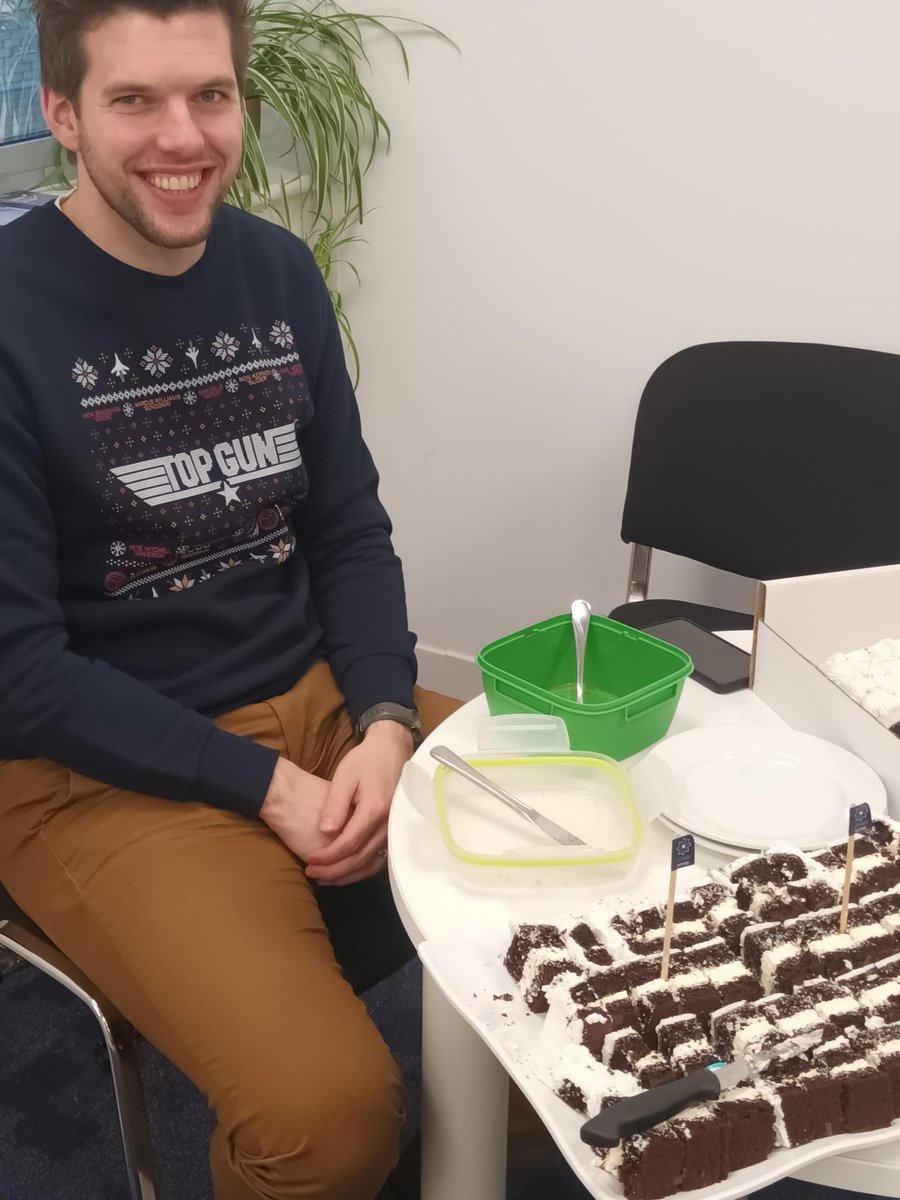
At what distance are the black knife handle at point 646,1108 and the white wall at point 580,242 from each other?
1604mm

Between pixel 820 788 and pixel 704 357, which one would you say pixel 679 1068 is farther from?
pixel 704 357

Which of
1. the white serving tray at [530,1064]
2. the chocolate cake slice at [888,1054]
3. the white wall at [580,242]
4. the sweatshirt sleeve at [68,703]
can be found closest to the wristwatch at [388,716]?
the sweatshirt sleeve at [68,703]

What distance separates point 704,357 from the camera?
200 centimetres

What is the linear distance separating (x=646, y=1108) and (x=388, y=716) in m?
0.77

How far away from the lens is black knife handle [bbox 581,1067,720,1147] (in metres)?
0.80

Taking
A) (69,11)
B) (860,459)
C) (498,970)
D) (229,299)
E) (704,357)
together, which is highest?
(69,11)

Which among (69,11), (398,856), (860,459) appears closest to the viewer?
(398,856)

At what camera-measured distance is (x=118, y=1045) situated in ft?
4.22

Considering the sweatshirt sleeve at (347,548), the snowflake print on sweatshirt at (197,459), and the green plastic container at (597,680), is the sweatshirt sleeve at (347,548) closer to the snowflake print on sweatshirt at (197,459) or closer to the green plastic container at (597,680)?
the snowflake print on sweatshirt at (197,459)

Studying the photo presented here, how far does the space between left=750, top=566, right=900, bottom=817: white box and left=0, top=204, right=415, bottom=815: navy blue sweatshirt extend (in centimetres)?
48

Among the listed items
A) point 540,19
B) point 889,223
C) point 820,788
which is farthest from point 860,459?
point 540,19

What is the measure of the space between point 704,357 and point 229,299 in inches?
34.0

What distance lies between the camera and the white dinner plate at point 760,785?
1.12 m

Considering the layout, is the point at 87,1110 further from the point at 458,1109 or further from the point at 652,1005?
the point at 652,1005
